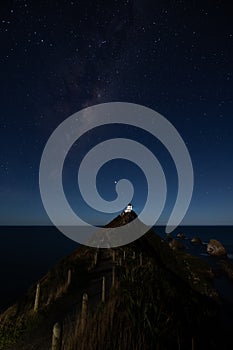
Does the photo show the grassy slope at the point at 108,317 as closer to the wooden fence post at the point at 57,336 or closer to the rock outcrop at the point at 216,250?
the wooden fence post at the point at 57,336

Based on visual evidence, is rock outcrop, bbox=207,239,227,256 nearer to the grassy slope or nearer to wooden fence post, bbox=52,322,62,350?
the grassy slope

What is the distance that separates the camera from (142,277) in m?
13.8

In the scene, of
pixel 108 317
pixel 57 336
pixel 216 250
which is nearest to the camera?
pixel 57 336

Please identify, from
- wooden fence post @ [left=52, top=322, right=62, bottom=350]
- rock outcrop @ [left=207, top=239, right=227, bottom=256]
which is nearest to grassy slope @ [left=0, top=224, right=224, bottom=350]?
wooden fence post @ [left=52, top=322, right=62, bottom=350]

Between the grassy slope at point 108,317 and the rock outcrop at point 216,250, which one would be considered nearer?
the grassy slope at point 108,317

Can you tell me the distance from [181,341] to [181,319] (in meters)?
2.07

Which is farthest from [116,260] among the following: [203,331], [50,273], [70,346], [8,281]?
[8,281]

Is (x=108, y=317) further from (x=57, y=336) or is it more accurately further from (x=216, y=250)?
(x=216, y=250)

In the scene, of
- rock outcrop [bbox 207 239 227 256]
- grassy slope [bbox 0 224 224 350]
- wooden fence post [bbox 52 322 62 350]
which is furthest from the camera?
rock outcrop [bbox 207 239 227 256]

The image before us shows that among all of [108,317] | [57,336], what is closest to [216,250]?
[108,317]

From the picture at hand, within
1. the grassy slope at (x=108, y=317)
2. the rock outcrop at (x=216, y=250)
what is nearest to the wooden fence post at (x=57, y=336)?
the grassy slope at (x=108, y=317)

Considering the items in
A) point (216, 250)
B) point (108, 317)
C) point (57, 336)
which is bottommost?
point (57, 336)

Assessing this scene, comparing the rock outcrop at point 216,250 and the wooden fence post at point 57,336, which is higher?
the rock outcrop at point 216,250

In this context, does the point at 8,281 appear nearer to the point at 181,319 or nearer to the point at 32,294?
the point at 32,294
